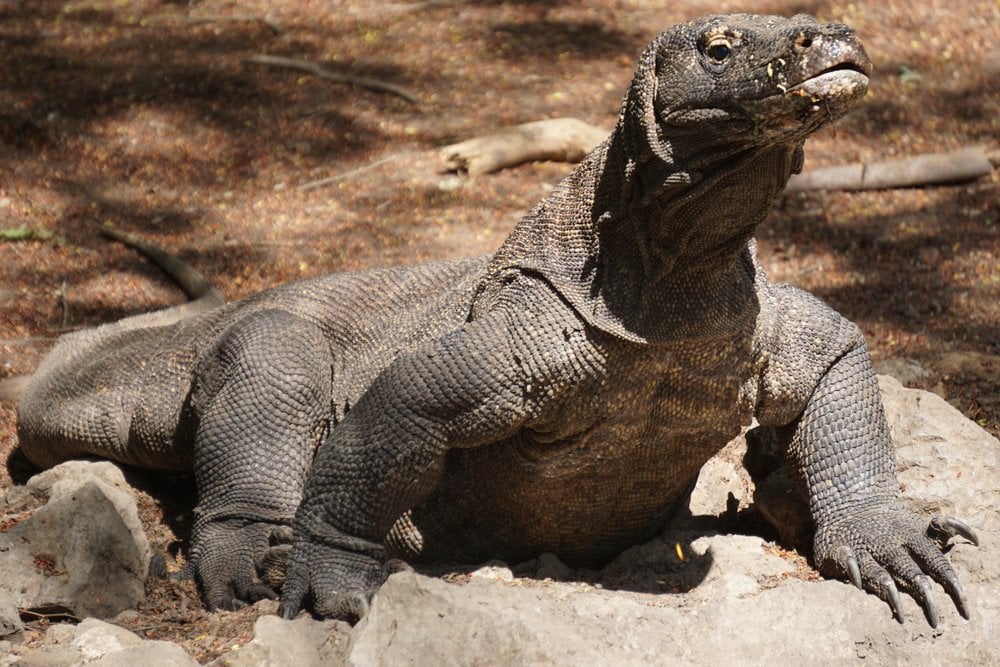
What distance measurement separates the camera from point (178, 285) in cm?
849

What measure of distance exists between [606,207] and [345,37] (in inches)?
360

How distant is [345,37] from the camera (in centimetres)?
1284

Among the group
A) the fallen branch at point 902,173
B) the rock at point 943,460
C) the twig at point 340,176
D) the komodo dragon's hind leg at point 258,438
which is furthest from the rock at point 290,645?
the fallen branch at point 902,173

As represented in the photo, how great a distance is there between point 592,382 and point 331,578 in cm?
114

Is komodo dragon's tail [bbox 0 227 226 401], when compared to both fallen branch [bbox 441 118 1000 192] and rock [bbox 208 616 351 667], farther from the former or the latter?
rock [bbox 208 616 351 667]

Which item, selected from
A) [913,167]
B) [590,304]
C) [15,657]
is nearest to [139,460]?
[15,657]

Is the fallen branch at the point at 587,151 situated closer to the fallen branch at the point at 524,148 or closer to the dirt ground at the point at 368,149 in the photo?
the fallen branch at the point at 524,148

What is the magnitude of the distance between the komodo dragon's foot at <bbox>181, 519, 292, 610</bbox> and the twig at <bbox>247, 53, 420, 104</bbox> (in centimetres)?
682

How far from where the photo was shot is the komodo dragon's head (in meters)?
3.49

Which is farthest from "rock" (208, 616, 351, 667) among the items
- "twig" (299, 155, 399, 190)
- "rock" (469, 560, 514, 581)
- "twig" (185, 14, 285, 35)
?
"twig" (185, 14, 285, 35)

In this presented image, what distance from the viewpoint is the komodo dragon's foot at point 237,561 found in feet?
16.2

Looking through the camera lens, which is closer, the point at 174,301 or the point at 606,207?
the point at 606,207

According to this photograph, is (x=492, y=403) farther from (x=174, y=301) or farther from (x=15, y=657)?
(x=174, y=301)

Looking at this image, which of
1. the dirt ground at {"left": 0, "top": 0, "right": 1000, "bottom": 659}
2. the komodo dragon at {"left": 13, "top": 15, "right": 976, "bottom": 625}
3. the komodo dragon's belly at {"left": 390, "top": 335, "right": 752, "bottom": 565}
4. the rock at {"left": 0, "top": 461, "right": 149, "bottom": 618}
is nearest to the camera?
the komodo dragon at {"left": 13, "top": 15, "right": 976, "bottom": 625}
